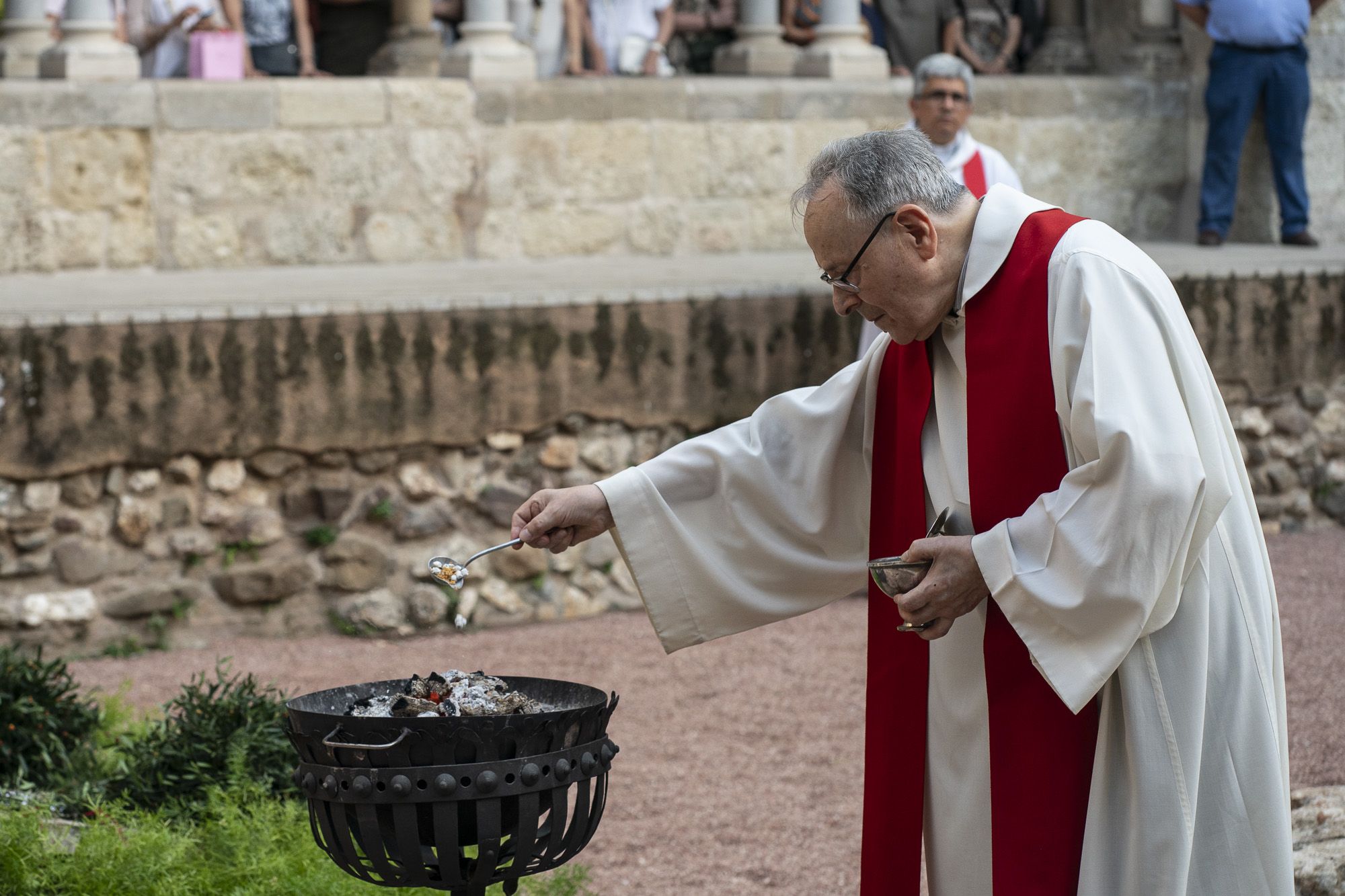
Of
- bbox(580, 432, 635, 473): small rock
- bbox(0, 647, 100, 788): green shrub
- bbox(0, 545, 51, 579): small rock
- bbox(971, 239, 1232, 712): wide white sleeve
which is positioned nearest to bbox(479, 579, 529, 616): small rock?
bbox(580, 432, 635, 473): small rock

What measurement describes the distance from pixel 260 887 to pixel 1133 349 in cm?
212

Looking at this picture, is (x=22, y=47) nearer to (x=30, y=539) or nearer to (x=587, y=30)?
(x=587, y=30)

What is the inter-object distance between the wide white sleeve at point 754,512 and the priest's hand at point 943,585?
544 millimetres

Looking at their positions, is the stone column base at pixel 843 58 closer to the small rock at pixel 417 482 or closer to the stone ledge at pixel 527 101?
the stone ledge at pixel 527 101

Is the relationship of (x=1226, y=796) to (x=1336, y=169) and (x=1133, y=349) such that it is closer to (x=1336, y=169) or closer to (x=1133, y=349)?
(x=1133, y=349)

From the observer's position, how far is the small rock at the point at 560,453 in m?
6.32

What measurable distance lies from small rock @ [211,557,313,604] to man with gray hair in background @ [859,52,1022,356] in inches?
86.6

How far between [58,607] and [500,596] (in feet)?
5.11

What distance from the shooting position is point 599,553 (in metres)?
6.45

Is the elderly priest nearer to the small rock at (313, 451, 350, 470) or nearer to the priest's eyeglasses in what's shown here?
the priest's eyeglasses

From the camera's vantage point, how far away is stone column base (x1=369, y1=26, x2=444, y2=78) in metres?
8.39

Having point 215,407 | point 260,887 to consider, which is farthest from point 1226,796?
point 215,407

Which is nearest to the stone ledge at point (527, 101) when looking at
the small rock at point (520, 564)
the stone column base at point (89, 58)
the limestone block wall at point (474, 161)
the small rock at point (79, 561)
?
the limestone block wall at point (474, 161)

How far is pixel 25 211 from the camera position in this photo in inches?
283
